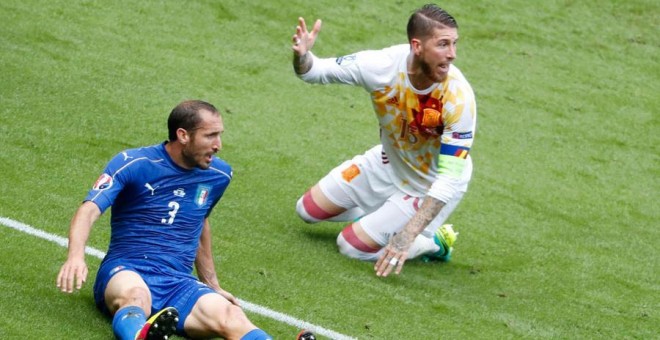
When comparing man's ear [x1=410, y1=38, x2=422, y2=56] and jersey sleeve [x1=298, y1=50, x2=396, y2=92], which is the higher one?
man's ear [x1=410, y1=38, x2=422, y2=56]

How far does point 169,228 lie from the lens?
680 centimetres

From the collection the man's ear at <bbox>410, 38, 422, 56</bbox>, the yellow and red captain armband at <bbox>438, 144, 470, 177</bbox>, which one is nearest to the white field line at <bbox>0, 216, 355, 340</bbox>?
the yellow and red captain armband at <bbox>438, 144, 470, 177</bbox>

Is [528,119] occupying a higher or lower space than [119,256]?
lower

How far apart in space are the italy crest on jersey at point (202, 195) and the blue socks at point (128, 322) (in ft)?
2.87

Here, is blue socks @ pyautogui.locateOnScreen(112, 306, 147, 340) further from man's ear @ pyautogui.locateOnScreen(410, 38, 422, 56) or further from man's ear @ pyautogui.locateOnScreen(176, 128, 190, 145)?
man's ear @ pyautogui.locateOnScreen(410, 38, 422, 56)

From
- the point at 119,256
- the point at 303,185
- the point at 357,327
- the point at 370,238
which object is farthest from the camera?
the point at 303,185

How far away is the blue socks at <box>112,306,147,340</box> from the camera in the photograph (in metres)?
6.06

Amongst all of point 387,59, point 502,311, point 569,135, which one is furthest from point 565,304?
point 569,135

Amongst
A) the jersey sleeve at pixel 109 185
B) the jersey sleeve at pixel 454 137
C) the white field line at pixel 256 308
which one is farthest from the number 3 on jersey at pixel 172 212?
the jersey sleeve at pixel 454 137

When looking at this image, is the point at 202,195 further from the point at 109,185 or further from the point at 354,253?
the point at 354,253

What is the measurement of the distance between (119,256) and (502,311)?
2835 mm

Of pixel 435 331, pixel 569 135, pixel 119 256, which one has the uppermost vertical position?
pixel 119 256

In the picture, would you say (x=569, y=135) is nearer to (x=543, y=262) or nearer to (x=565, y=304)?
(x=543, y=262)

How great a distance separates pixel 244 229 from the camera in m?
8.88
